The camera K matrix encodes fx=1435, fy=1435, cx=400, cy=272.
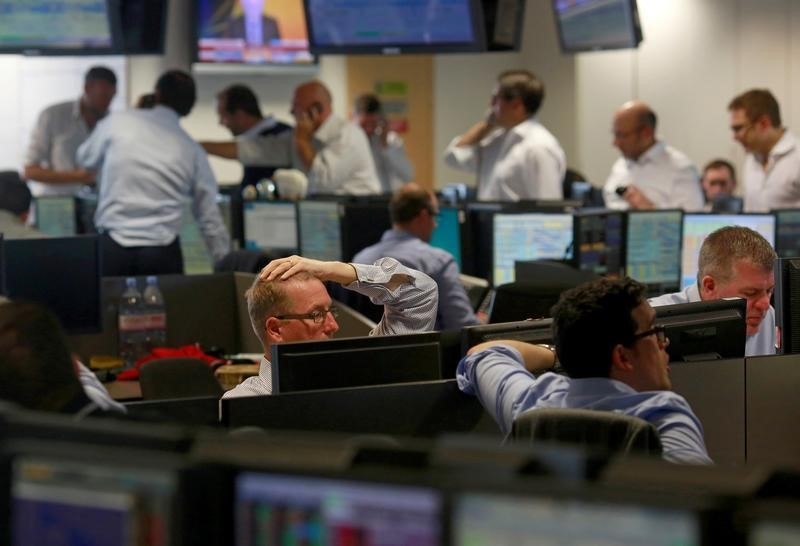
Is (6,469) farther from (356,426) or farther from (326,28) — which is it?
(326,28)

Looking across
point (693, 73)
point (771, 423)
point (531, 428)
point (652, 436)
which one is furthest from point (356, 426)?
point (693, 73)

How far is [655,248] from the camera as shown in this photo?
569 centimetres

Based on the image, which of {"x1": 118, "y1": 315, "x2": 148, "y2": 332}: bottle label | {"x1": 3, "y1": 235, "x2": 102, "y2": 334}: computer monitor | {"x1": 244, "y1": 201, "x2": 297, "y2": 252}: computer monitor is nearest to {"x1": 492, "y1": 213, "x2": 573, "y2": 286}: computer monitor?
{"x1": 244, "y1": 201, "x2": 297, "y2": 252}: computer monitor

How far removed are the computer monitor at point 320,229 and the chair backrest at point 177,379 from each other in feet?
6.61

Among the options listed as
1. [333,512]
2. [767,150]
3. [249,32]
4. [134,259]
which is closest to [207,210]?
[134,259]

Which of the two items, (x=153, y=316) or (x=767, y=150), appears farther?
(x=767, y=150)

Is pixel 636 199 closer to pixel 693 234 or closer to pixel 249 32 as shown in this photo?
pixel 693 234

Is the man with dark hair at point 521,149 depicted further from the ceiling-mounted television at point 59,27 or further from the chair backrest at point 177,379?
the chair backrest at point 177,379

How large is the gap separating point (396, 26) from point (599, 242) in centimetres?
144

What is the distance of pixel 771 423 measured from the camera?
2764 millimetres

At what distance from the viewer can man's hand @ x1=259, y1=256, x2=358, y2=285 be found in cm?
293

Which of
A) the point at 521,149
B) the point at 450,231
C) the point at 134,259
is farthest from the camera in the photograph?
the point at 521,149

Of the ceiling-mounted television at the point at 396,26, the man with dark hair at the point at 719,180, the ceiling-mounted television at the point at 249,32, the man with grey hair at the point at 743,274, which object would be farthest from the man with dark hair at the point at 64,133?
the man with grey hair at the point at 743,274

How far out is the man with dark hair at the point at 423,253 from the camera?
457 cm
